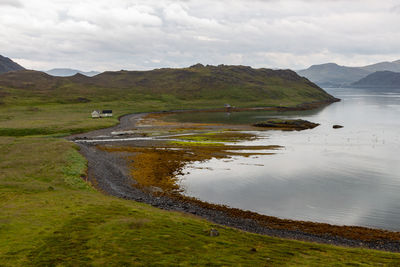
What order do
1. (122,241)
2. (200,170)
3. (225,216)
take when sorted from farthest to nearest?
(200,170) < (225,216) < (122,241)

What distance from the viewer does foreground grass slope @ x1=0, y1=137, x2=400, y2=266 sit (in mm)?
22656

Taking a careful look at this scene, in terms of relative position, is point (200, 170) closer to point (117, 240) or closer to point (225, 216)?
point (225, 216)

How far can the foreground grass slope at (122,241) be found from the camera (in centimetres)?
2266

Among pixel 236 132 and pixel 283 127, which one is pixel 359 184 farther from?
pixel 283 127

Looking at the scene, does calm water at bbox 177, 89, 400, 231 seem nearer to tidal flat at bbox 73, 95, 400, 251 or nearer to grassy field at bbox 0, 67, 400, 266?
tidal flat at bbox 73, 95, 400, 251

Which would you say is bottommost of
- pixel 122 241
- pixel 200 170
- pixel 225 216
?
pixel 225 216

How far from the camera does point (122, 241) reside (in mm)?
25359

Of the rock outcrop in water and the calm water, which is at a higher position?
the rock outcrop in water

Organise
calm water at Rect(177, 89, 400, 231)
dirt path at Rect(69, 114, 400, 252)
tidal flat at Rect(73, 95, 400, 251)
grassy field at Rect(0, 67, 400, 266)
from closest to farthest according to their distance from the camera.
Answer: grassy field at Rect(0, 67, 400, 266), dirt path at Rect(69, 114, 400, 252), tidal flat at Rect(73, 95, 400, 251), calm water at Rect(177, 89, 400, 231)

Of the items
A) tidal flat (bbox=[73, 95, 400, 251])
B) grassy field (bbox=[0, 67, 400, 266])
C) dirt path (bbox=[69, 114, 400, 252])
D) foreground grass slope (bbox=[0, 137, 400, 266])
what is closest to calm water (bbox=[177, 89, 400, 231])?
tidal flat (bbox=[73, 95, 400, 251])

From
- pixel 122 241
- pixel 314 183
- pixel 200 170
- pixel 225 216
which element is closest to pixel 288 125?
pixel 314 183

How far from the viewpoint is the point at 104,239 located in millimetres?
25562

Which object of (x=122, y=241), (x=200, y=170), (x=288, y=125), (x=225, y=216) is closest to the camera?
(x=122, y=241)

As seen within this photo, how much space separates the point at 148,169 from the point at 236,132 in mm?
64053
